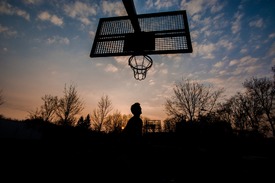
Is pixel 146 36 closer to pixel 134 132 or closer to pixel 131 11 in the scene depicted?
pixel 131 11

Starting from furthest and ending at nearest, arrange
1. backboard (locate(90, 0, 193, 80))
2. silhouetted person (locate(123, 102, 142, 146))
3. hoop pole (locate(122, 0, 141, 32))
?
1. backboard (locate(90, 0, 193, 80))
2. hoop pole (locate(122, 0, 141, 32))
3. silhouetted person (locate(123, 102, 142, 146))

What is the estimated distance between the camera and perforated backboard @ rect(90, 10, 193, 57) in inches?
212

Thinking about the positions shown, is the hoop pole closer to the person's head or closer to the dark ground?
the person's head

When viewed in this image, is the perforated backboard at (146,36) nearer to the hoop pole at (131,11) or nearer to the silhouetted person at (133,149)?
the hoop pole at (131,11)

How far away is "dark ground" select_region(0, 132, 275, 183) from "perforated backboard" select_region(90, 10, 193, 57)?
323 centimetres

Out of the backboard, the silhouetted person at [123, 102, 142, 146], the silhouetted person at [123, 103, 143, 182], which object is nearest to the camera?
the silhouetted person at [123, 103, 143, 182]

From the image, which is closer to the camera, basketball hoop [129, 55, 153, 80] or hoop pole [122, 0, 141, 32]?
hoop pole [122, 0, 141, 32]

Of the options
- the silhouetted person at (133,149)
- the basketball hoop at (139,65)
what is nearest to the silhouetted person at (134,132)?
the silhouetted person at (133,149)

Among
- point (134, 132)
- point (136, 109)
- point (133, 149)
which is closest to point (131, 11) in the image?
point (136, 109)

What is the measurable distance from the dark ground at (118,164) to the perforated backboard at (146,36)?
3227mm

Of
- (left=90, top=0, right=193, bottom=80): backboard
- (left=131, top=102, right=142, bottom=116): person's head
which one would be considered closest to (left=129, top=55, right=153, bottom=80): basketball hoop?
(left=90, top=0, right=193, bottom=80): backboard

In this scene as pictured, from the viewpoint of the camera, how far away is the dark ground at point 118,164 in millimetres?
3045

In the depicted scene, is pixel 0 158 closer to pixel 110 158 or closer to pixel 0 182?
pixel 0 182

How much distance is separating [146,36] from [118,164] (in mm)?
4459
